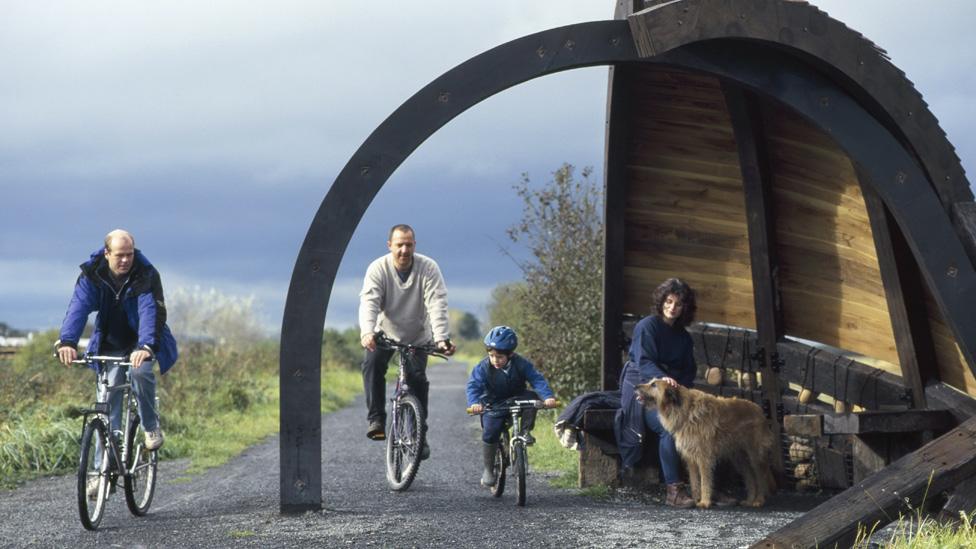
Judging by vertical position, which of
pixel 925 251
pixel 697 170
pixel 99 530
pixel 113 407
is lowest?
pixel 99 530

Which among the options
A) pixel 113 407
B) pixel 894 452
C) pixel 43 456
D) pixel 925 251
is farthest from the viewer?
pixel 43 456

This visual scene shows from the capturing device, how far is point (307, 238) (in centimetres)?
775

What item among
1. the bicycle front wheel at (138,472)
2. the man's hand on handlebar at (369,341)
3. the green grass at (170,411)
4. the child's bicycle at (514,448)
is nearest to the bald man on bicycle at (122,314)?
the bicycle front wheel at (138,472)

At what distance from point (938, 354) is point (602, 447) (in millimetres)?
2561

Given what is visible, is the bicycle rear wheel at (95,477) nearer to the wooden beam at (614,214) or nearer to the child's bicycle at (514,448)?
the child's bicycle at (514,448)

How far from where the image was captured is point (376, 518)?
7570 millimetres

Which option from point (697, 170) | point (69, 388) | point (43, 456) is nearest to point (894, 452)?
point (697, 170)

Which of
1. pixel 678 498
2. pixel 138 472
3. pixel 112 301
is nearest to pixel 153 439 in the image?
pixel 138 472

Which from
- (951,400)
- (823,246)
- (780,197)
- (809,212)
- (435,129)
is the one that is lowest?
(951,400)

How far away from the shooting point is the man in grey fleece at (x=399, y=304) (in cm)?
904

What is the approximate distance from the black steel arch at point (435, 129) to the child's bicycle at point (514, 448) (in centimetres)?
122

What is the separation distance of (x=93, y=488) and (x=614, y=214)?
4.97 m

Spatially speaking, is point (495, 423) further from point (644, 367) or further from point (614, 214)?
point (614, 214)

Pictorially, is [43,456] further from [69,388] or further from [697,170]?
[697,170]
